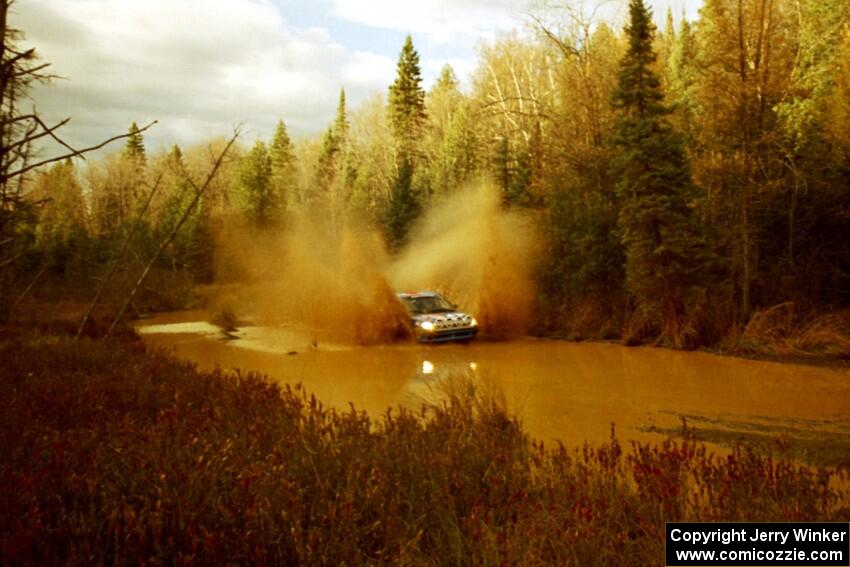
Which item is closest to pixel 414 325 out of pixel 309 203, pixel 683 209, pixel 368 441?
pixel 683 209

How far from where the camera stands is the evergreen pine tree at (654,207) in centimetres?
2081

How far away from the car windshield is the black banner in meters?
18.1

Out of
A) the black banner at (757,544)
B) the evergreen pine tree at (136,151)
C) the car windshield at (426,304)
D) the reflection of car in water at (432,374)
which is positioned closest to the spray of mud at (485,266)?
the car windshield at (426,304)

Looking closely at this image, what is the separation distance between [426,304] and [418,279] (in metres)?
8.93

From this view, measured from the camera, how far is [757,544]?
431 centimetres

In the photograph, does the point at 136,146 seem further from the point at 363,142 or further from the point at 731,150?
the point at 731,150

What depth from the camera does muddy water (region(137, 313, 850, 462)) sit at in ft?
32.8

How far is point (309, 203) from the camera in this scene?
7056 centimetres

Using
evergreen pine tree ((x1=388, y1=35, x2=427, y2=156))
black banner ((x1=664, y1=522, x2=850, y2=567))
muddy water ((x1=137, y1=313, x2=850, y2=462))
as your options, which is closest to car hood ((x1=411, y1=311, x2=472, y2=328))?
muddy water ((x1=137, y1=313, x2=850, y2=462))

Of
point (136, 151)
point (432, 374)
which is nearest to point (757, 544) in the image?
point (432, 374)

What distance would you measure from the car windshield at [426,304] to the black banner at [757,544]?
18063 millimetres

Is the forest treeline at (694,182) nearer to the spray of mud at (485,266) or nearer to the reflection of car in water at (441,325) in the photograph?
the spray of mud at (485,266)

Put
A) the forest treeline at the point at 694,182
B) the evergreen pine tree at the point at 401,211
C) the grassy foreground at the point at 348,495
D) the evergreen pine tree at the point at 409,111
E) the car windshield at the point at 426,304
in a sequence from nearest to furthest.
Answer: the grassy foreground at the point at 348,495 < the forest treeline at the point at 694,182 < the car windshield at the point at 426,304 < the evergreen pine tree at the point at 401,211 < the evergreen pine tree at the point at 409,111

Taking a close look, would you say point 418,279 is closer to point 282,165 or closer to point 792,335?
point 792,335
